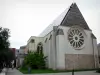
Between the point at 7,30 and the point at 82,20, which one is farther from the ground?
the point at 82,20

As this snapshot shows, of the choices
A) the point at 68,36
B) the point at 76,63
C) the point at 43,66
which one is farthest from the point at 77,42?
the point at 43,66

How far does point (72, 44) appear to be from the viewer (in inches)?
1353

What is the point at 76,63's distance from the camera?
3319 centimetres

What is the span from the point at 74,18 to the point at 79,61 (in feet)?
35.5

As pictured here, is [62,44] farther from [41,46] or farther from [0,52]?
[41,46]

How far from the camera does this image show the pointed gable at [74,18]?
117 ft

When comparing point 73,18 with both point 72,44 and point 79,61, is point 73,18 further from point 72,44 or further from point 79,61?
point 79,61

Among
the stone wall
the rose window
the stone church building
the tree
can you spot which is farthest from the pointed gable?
the tree

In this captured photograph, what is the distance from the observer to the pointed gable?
35.6 metres

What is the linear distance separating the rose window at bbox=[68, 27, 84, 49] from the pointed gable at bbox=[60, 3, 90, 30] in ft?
5.31

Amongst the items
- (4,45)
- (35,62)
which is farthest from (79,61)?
(4,45)

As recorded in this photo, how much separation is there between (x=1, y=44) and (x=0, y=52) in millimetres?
1888

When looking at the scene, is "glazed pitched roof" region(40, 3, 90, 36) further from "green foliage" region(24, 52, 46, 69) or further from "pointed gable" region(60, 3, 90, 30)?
"green foliage" region(24, 52, 46, 69)

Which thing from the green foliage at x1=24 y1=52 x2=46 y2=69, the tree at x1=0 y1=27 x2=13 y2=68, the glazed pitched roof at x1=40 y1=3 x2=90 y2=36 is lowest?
the green foliage at x1=24 y1=52 x2=46 y2=69
